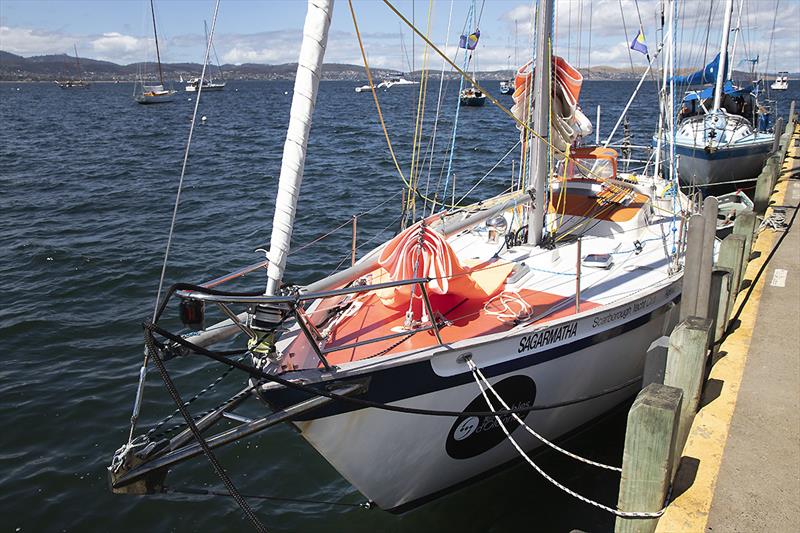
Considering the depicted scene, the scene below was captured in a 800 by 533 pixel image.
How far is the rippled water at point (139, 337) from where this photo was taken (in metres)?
7.33

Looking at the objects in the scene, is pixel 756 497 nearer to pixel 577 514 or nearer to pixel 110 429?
pixel 577 514

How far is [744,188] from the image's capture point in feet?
74.7

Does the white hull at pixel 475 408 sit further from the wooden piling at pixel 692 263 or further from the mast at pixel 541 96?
the mast at pixel 541 96

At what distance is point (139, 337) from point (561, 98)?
318 inches

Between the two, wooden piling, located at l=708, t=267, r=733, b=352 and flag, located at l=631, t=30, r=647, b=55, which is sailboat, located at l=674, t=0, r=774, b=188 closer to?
flag, located at l=631, t=30, r=647, b=55

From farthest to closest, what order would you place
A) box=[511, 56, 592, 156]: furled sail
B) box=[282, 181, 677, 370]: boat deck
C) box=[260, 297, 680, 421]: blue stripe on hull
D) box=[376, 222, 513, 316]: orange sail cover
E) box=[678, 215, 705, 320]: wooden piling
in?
box=[511, 56, 592, 156]: furled sail < box=[678, 215, 705, 320]: wooden piling < box=[376, 222, 513, 316]: orange sail cover < box=[282, 181, 677, 370]: boat deck < box=[260, 297, 680, 421]: blue stripe on hull

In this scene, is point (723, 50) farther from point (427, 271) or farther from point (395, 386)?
point (395, 386)

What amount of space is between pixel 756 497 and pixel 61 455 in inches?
309

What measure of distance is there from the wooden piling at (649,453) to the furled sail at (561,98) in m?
4.94

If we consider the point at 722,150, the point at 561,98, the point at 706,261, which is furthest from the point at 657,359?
the point at 722,150

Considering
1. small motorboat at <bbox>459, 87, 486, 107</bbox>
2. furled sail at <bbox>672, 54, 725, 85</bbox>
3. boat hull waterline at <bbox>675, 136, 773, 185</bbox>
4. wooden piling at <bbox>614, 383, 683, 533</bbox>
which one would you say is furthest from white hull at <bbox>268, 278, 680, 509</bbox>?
small motorboat at <bbox>459, 87, 486, 107</bbox>

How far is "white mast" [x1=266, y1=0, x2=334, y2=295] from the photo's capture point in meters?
4.76

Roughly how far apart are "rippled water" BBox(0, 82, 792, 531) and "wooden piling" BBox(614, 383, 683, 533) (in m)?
2.37

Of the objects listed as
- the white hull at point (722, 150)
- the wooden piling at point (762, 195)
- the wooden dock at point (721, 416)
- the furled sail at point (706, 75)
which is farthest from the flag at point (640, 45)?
the furled sail at point (706, 75)
